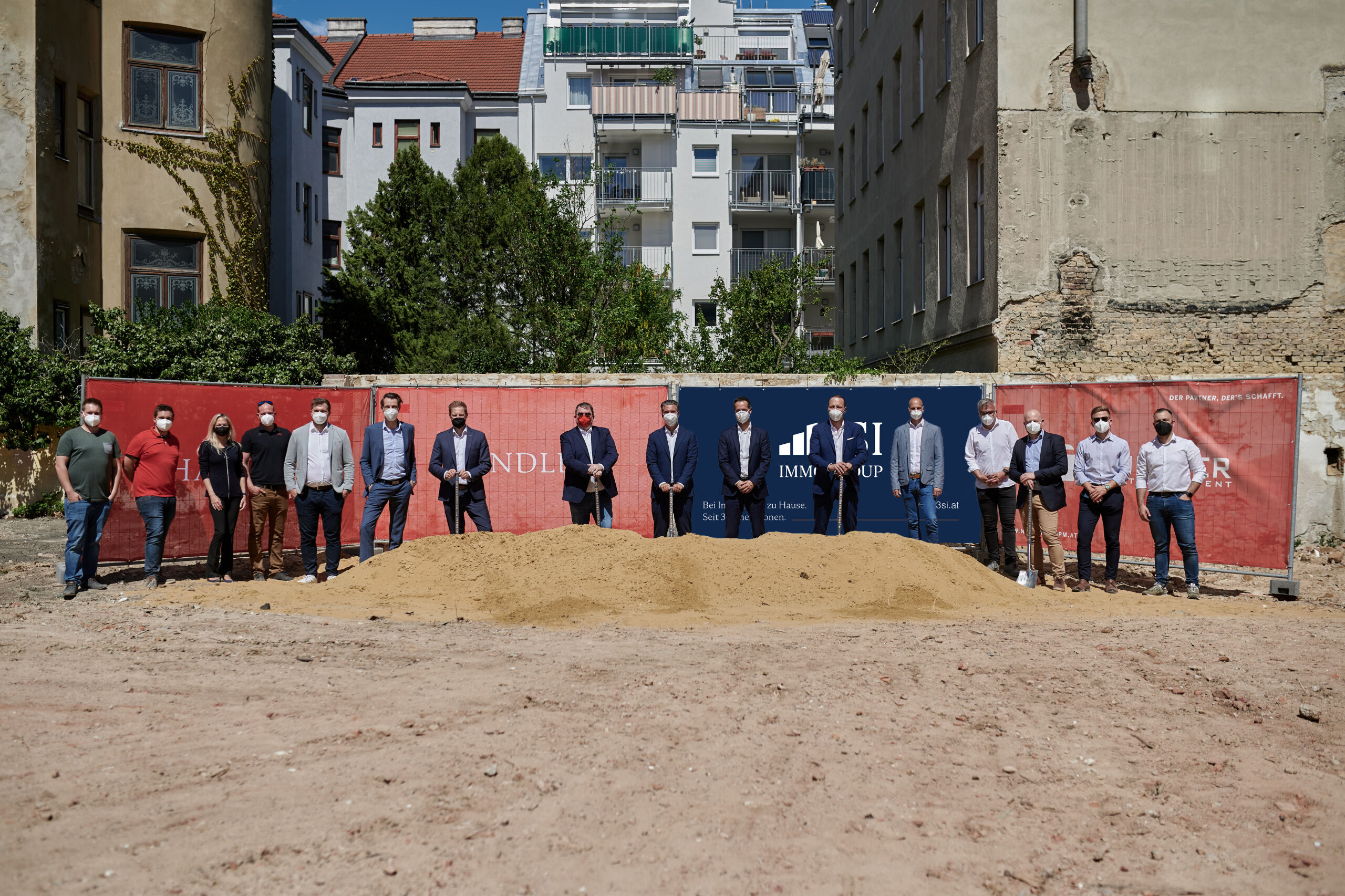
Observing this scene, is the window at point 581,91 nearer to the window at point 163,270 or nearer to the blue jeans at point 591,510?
the window at point 163,270

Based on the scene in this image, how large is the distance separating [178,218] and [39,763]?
59.1 feet

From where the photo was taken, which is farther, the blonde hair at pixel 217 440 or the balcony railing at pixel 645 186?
the balcony railing at pixel 645 186

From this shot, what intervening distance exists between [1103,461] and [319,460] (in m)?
8.51

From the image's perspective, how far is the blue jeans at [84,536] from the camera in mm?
10617

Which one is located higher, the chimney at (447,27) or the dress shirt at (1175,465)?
the chimney at (447,27)

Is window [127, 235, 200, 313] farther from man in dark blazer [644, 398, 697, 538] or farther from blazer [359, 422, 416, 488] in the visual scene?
man in dark blazer [644, 398, 697, 538]

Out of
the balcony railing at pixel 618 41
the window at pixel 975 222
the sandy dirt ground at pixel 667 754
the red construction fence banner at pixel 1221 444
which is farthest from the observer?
the balcony railing at pixel 618 41

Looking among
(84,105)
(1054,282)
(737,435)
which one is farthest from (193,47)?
(1054,282)

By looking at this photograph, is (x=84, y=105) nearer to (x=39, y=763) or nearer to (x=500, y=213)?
(x=500, y=213)

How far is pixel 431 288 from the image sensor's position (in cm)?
3034

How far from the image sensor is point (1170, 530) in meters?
11.6

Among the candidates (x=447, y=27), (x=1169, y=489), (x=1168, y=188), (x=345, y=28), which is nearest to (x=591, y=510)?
(x=1169, y=489)

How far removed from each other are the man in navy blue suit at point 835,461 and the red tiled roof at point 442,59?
38.7m

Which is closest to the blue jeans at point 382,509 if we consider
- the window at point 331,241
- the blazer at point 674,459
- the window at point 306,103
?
the blazer at point 674,459
